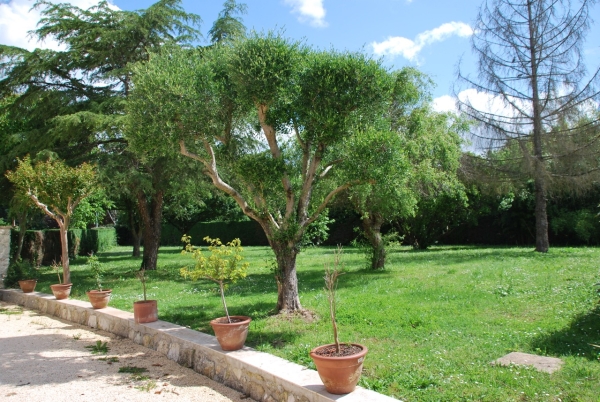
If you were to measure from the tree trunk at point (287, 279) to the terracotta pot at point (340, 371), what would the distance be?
3.51 metres

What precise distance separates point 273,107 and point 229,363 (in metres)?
4.11

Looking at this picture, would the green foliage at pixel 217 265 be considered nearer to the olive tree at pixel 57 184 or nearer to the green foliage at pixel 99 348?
the green foliage at pixel 99 348

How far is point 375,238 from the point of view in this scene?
13.4 metres

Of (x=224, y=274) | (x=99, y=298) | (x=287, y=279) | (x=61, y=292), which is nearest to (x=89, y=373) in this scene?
(x=224, y=274)

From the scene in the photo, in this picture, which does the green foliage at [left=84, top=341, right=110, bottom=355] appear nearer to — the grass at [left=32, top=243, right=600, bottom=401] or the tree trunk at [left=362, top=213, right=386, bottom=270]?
the grass at [left=32, top=243, right=600, bottom=401]

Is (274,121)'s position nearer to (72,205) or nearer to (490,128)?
(72,205)

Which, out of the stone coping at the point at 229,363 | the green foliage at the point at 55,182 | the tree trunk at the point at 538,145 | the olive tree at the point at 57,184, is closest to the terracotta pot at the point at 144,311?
the stone coping at the point at 229,363

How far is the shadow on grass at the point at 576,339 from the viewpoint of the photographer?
5234 mm

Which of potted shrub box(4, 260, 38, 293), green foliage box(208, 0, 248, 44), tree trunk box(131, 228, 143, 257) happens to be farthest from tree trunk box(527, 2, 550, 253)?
tree trunk box(131, 228, 143, 257)

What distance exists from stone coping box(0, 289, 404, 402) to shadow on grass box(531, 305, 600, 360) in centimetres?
252

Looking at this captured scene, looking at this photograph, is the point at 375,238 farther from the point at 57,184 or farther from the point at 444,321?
the point at 57,184

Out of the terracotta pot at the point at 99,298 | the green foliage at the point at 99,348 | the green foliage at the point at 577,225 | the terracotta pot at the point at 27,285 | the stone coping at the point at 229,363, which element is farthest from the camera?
the green foliage at the point at 577,225

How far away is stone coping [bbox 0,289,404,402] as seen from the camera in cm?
451

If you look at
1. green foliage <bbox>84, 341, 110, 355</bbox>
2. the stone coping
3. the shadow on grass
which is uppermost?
the shadow on grass
